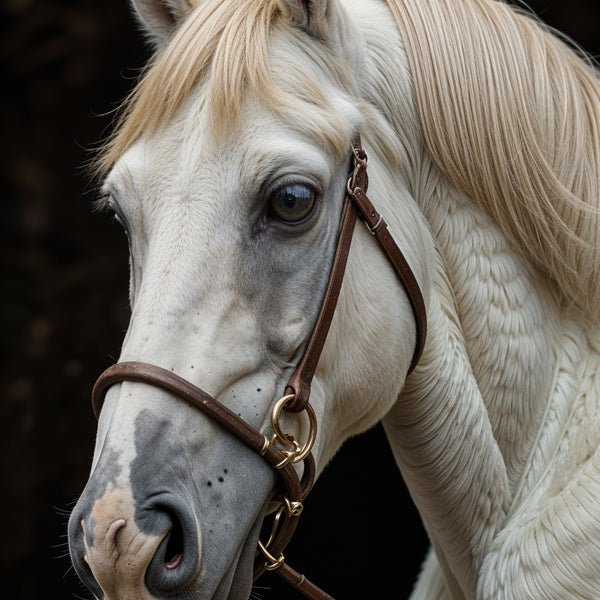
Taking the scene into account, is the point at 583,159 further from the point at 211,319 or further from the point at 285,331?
the point at 211,319

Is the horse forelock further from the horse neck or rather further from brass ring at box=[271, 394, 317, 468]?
brass ring at box=[271, 394, 317, 468]

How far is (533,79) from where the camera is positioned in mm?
1866

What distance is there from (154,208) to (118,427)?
17.1 inches

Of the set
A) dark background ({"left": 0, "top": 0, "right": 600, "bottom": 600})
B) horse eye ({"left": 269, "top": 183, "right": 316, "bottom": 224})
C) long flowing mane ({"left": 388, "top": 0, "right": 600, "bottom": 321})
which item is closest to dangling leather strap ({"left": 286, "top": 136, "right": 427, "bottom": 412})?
horse eye ({"left": 269, "top": 183, "right": 316, "bottom": 224})

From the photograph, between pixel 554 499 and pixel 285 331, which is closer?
pixel 285 331

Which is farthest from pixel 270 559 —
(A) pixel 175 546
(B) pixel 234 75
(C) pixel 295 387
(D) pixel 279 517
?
(B) pixel 234 75

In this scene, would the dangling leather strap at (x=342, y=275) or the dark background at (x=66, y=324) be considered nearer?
the dangling leather strap at (x=342, y=275)

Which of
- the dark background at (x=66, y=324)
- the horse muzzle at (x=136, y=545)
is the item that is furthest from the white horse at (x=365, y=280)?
the dark background at (x=66, y=324)

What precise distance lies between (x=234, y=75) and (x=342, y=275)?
1.46ft

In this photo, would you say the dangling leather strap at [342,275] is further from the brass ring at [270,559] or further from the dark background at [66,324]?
the dark background at [66,324]

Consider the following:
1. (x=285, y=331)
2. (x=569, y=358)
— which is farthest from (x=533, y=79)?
(x=285, y=331)

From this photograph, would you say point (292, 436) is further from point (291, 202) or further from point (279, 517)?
point (291, 202)

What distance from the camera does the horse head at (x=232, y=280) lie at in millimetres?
1370

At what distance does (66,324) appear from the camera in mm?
5199
